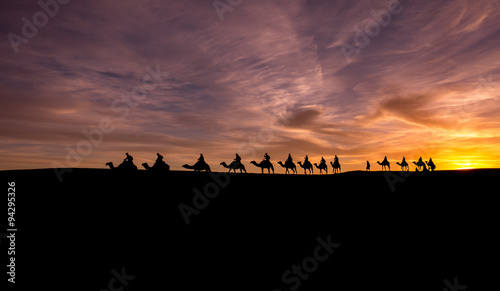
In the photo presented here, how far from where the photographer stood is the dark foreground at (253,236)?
9430 millimetres

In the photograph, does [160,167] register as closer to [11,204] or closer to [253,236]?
[11,204]

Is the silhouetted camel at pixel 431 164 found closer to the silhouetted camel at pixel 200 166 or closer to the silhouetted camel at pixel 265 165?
the silhouetted camel at pixel 265 165

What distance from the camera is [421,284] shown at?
361 inches

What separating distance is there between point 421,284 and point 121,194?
12.3 meters

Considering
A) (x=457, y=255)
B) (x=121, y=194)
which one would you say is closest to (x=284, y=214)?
(x=457, y=255)

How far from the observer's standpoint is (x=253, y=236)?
1141cm

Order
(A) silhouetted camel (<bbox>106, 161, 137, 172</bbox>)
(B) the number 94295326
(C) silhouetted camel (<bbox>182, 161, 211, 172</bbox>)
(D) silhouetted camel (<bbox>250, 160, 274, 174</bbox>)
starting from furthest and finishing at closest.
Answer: (D) silhouetted camel (<bbox>250, 160, 274, 174</bbox>), (C) silhouetted camel (<bbox>182, 161, 211, 172</bbox>), (A) silhouetted camel (<bbox>106, 161, 137, 172</bbox>), (B) the number 94295326

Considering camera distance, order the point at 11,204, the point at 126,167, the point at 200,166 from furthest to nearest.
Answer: the point at 200,166 < the point at 126,167 < the point at 11,204

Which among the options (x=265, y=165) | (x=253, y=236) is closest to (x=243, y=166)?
(x=265, y=165)

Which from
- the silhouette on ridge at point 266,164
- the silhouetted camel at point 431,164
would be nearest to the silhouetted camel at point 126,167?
the silhouette on ridge at point 266,164

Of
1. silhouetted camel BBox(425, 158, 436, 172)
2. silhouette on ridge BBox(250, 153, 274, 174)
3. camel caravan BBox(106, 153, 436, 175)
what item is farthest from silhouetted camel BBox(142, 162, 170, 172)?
silhouetted camel BBox(425, 158, 436, 172)

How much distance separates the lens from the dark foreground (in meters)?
9.43

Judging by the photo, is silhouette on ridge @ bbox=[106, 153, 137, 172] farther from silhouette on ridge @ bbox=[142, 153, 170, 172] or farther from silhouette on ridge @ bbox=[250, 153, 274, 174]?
silhouette on ridge @ bbox=[250, 153, 274, 174]

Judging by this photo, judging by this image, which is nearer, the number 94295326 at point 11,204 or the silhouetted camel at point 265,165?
the number 94295326 at point 11,204
